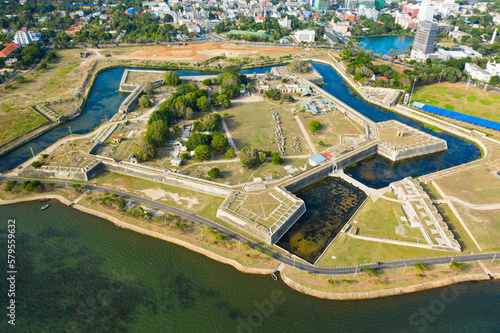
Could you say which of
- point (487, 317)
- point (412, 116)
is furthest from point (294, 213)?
point (412, 116)

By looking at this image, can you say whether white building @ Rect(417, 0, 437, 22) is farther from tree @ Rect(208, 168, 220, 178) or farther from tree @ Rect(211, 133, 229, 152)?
tree @ Rect(208, 168, 220, 178)

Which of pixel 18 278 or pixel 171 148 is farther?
pixel 171 148

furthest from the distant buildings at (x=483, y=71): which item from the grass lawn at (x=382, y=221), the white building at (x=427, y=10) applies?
the white building at (x=427, y=10)

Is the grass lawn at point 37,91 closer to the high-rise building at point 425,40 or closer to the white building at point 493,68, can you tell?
the high-rise building at point 425,40

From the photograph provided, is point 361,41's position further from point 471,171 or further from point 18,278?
point 18,278

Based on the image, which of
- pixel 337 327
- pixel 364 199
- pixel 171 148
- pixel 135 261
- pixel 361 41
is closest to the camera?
pixel 337 327
